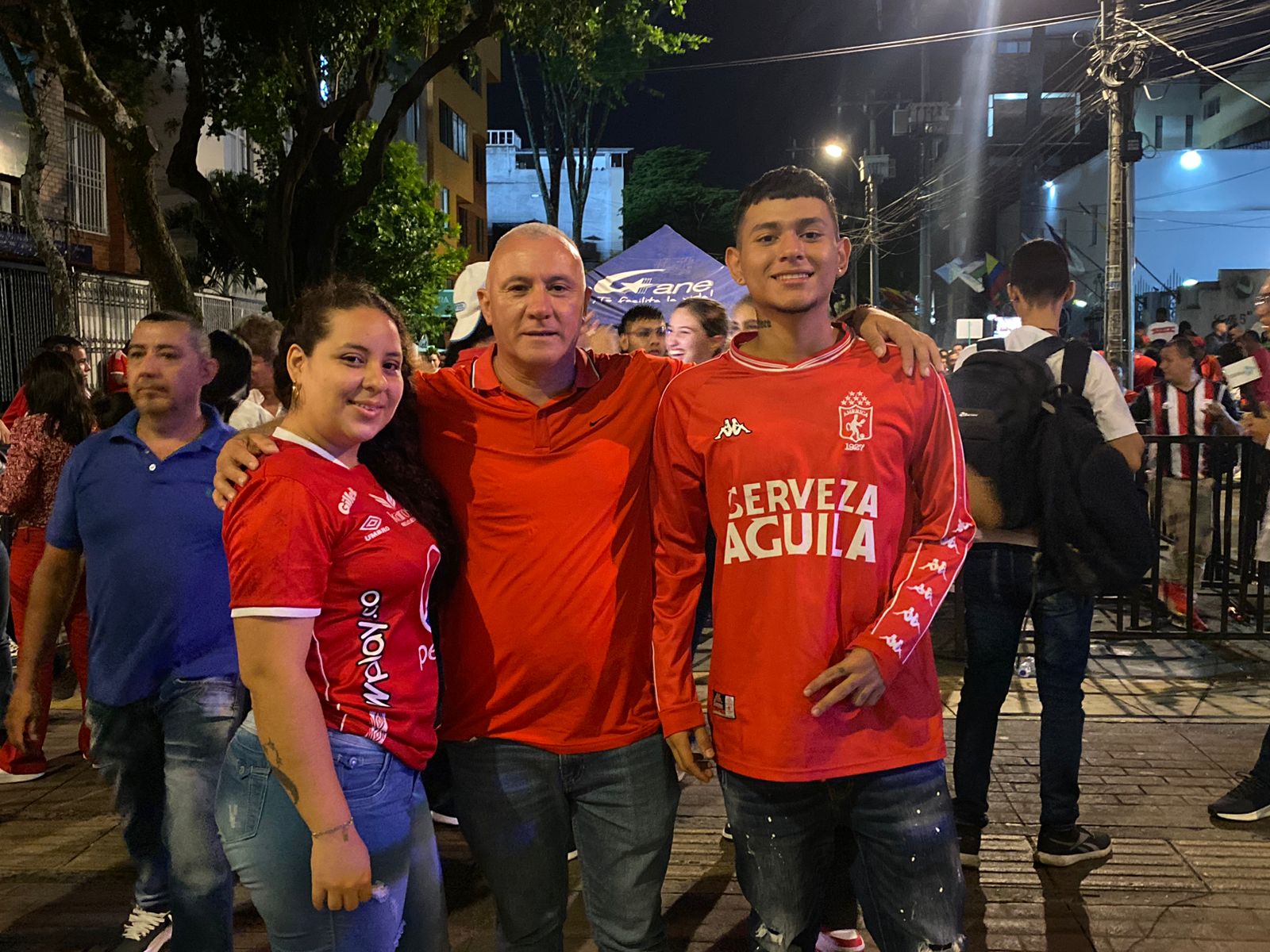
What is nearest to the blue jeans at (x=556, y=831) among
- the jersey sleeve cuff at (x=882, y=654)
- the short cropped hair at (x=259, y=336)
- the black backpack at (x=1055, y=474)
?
the jersey sleeve cuff at (x=882, y=654)

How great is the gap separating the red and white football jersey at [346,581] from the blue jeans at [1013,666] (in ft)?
8.25

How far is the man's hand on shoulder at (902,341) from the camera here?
2.47 m

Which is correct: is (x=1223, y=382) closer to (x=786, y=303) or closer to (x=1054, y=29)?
(x=786, y=303)

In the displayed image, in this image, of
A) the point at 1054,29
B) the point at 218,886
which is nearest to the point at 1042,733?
the point at 218,886

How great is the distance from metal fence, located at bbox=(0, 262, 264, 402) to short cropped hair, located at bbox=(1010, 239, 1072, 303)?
12.5 meters

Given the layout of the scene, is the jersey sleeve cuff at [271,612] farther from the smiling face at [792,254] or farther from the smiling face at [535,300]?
the smiling face at [792,254]

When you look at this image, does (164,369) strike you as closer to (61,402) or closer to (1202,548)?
(61,402)

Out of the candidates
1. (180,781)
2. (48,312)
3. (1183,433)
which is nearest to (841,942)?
(180,781)

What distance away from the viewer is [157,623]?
313cm

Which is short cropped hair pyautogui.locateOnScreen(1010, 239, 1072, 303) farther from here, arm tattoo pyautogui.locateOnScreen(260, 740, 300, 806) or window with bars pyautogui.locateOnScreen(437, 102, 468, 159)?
window with bars pyautogui.locateOnScreen(437, 102, 468, 159)

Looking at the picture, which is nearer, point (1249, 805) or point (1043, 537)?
point (1043, 537)

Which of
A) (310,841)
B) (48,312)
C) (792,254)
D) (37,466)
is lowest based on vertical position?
(310,841)

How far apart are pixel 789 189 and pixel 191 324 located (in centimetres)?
204

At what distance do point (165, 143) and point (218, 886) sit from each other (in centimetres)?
2066
